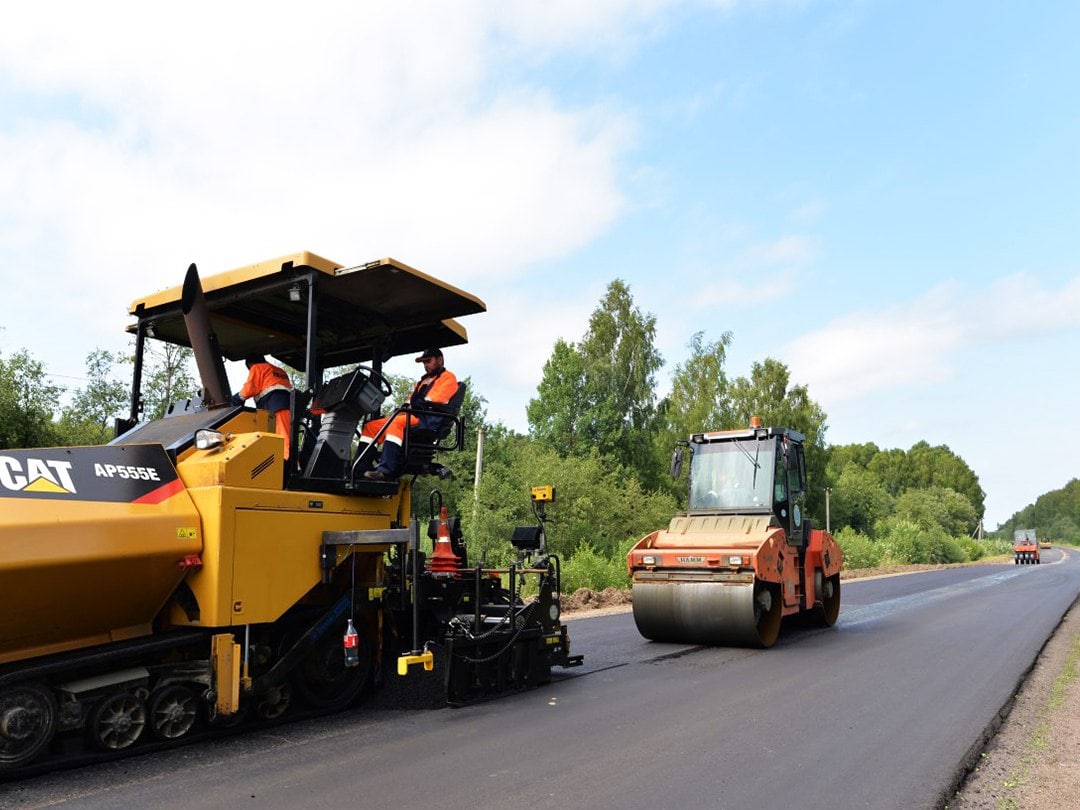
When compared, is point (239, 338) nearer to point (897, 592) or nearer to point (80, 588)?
point (80, 588)

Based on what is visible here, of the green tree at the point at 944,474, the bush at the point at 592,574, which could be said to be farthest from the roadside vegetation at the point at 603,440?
the green tree at the point at 944,474

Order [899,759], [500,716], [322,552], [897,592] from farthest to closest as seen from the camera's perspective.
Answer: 1. [897,592]
2. [500,716]
3. [322,552]
4. [899,759]

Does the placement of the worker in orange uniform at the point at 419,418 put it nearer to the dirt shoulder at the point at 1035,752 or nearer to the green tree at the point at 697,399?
the dirt shoulder at the point at 1035,752

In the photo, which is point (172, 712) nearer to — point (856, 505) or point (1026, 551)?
point (1026, 551)

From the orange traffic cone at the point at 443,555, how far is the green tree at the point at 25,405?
2046cm

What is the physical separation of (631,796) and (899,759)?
1787 mm

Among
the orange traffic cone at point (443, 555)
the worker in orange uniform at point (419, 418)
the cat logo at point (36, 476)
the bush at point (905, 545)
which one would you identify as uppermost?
the worker in orange uniform at point (419, 418)

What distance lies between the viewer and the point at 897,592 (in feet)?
61.6

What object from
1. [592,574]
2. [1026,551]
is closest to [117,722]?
[592,574]

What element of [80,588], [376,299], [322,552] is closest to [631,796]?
[322,552]

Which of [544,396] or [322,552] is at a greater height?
[544,396]

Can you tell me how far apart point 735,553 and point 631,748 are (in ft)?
14.0

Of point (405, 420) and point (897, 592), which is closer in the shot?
point (405, 420)

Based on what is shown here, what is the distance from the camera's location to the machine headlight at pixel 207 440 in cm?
490
